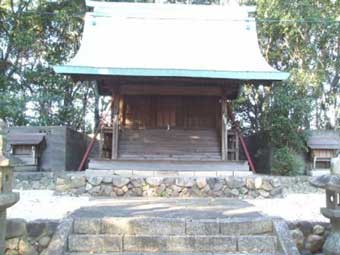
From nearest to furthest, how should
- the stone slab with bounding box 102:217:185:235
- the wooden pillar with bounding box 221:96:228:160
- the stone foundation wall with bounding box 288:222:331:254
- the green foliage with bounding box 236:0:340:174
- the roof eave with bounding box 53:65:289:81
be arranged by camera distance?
the stone slab with bounding box 102:217:185:235
the stone foundation wall with bounding box 288:222:331:254
the roof eave with bounding box 53:65:289:81
the wooden pillar with bounding box 221:96:228:160
the green foliage with bounding box 236:0:340:174

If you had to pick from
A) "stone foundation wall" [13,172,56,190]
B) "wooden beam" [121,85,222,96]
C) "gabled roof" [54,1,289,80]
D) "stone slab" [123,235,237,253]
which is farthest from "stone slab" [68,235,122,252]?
"wooden beam" [121,85,222,96]

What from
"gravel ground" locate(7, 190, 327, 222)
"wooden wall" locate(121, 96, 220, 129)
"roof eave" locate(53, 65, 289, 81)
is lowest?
"gravel ground" locate(7, 190, 327, 222)

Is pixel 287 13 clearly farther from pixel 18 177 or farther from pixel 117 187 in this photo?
pixel 18 177

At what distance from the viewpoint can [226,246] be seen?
4793 millimetres

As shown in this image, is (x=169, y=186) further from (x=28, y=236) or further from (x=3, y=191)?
(x=3, y=191)

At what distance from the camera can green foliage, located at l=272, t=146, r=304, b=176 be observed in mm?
11969

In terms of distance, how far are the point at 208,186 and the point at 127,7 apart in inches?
287

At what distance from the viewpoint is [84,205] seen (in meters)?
6.91

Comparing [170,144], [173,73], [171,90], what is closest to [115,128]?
[170,144]

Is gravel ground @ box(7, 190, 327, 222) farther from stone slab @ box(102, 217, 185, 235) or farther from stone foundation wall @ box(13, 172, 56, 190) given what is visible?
stone slab @ box(102, 217, 185, 235)

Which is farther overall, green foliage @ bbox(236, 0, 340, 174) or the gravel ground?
green foliage @ bbox(236, 0, 340, 174)

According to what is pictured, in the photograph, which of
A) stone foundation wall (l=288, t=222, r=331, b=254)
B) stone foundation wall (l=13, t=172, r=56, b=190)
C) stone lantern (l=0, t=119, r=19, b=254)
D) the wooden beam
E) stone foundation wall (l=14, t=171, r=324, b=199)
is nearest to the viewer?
stone lantern (l=0, t=119, r=19, b=254)

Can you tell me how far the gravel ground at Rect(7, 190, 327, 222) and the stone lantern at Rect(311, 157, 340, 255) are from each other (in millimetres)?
882

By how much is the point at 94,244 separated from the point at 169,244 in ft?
2.90
